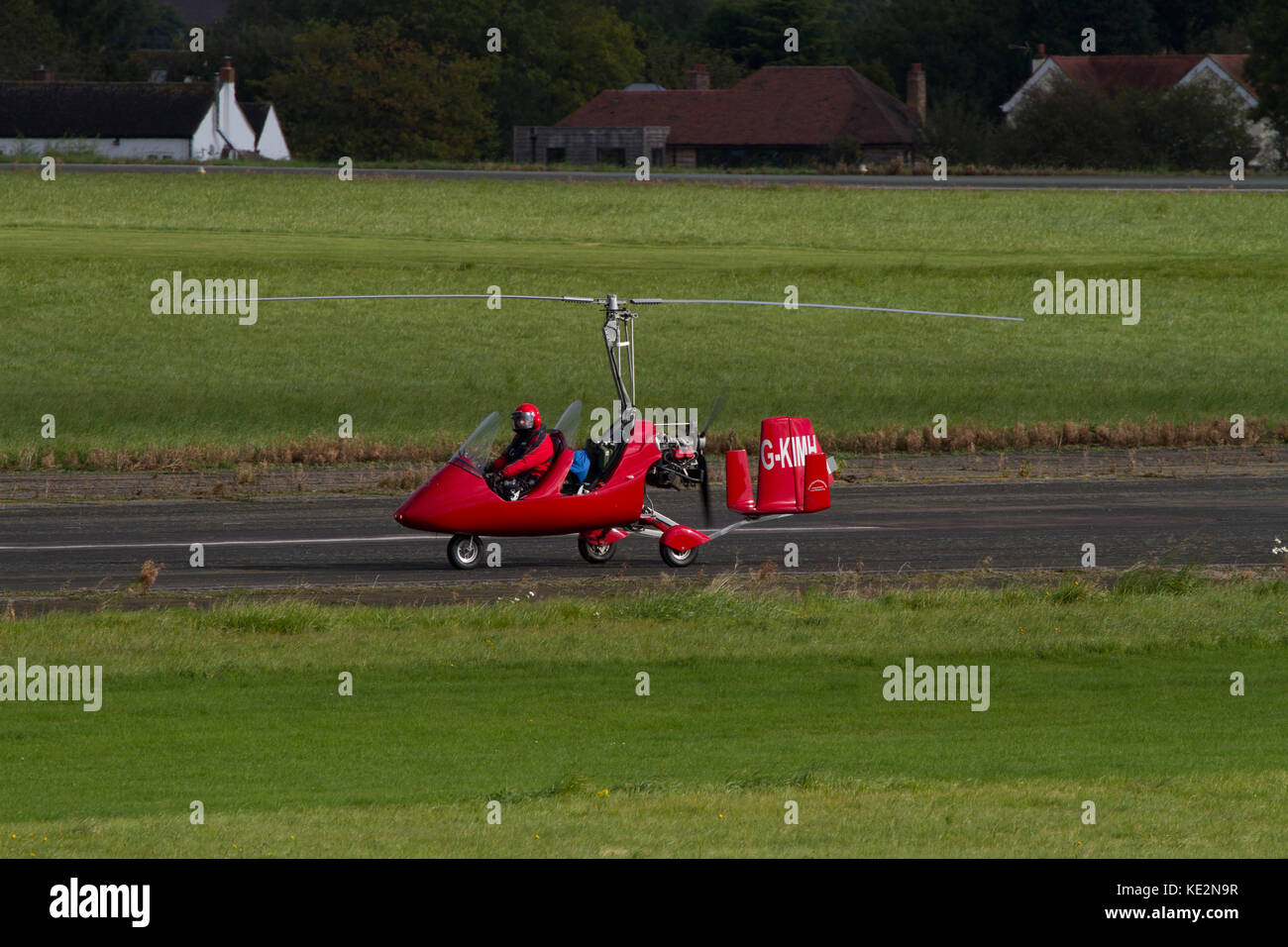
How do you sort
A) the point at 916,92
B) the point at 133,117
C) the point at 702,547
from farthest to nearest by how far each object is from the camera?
the point at 133,117 → the point at 916,92 → the point at 702,547

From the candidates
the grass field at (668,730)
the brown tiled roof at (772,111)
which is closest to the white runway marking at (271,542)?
the grass field at (668,730)

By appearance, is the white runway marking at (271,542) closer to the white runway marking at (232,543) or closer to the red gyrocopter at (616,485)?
the white runway marking at (232,543)

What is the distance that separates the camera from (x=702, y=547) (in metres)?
23.5

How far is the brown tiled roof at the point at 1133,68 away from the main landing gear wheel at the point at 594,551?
83672 millimetres

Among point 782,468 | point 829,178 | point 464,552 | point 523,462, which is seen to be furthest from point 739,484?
point 829,178

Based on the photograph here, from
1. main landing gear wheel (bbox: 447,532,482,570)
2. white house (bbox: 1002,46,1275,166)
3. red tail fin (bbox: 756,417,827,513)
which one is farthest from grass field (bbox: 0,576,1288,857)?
white house (bbox: 1002,46,1275,166)

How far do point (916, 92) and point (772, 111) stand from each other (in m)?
9.93

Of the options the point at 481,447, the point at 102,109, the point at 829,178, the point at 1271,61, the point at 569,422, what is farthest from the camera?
the point at 102,109

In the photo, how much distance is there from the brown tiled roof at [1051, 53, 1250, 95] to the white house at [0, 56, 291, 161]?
49496 millimetres

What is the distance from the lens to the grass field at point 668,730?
31.7 ft

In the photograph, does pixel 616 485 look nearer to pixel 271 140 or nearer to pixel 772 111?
pixel 772 111

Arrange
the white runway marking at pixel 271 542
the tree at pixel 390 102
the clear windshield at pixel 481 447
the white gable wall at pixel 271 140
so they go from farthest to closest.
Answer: the white gable wall at pixel 271 140
the tree at pixel 390 102
the white runway marking at pixel 271 542
the clear windshield at pixel 481 447

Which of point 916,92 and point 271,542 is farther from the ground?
point 916,92

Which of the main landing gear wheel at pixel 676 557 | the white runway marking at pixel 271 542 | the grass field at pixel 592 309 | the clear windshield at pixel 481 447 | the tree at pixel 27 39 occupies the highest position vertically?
the tree at pixel 27 39
